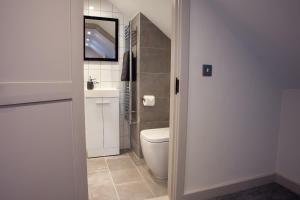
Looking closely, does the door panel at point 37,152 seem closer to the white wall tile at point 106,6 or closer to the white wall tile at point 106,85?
the white wall tile at point 106,85

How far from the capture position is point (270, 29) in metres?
1.46

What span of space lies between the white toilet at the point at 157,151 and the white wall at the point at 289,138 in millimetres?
1134

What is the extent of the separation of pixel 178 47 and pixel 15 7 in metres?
0.98

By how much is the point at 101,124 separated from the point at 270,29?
2.08 m

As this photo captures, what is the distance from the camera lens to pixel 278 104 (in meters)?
1.94

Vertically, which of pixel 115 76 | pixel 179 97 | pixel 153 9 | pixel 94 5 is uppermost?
pixel 94 5

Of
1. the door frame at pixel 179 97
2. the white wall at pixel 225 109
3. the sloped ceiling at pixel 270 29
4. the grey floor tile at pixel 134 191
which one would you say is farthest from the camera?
the grey floor tile at pixel 134 191

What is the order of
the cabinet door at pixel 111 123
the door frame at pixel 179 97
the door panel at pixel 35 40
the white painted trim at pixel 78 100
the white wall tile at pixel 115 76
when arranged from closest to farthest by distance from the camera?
the door panel at pixel 35 40 < the white painted trim at pixel 78 100 < the door frame at pixel 179 97 < the cabinet door at pixel 111 123 < the white wall tile at pixel 115 76

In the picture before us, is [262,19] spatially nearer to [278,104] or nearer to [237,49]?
[237,49]

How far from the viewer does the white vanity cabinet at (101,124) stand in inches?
99.7

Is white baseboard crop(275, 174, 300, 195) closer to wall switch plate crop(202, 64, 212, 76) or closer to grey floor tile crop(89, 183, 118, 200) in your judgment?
wall switch plate crop(202, 64, 212, 76)

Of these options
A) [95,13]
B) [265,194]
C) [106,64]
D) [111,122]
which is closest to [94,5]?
[95,13]

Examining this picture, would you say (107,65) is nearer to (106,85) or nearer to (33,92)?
(106,85)

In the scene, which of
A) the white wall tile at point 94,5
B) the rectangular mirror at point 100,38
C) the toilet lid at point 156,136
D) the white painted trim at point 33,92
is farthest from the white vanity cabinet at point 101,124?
the white painted trim at point 33,92
